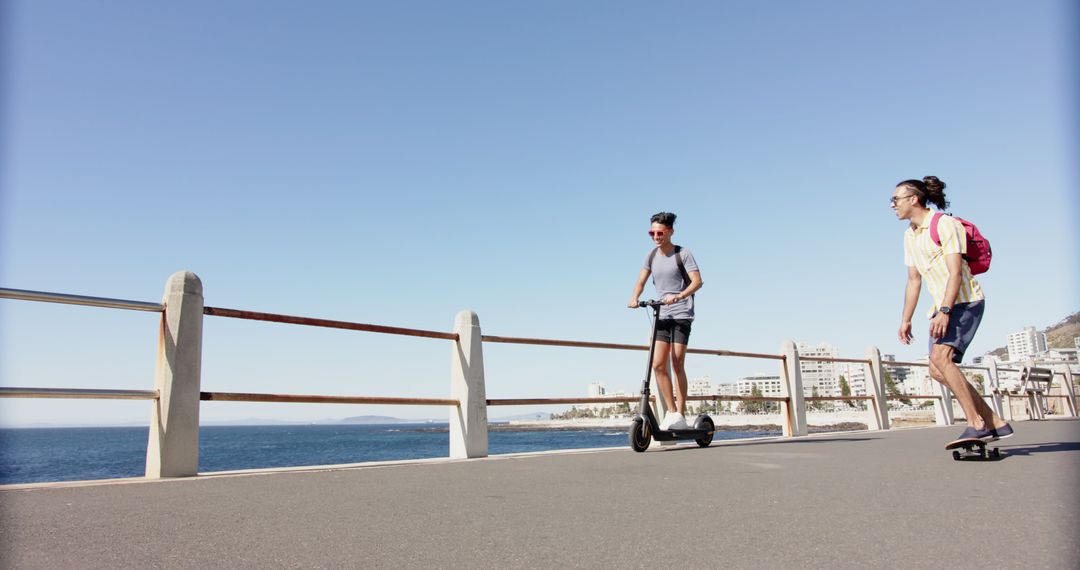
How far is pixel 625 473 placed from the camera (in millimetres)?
3617

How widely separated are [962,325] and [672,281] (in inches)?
92.4

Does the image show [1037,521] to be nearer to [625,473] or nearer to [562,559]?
[562,559]

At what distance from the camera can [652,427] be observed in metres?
5.57

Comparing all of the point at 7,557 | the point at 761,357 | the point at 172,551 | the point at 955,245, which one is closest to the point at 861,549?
the point at 172,551

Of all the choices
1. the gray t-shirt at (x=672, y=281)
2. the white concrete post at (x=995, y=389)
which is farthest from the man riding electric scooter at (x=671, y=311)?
the white concrete post at (x=995, y=389)

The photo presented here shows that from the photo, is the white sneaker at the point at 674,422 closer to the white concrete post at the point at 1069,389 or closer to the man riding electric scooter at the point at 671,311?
the man riding electric scooter at the point at 671,311

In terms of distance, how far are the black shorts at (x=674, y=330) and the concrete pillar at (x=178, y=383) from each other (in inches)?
150

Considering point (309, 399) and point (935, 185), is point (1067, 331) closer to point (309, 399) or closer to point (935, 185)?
point (935, 185)

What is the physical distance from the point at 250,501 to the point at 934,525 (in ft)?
8.29

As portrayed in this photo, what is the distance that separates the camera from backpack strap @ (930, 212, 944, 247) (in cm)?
450

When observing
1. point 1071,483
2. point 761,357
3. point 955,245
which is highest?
point 955,245

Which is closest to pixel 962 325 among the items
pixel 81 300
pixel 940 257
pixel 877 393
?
pixel 940 257

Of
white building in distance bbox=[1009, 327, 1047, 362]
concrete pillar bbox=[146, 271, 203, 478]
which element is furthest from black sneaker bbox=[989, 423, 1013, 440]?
white building in distance bbox=[1009, 327, 1047, 362]

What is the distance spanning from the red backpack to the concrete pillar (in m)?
5.04
